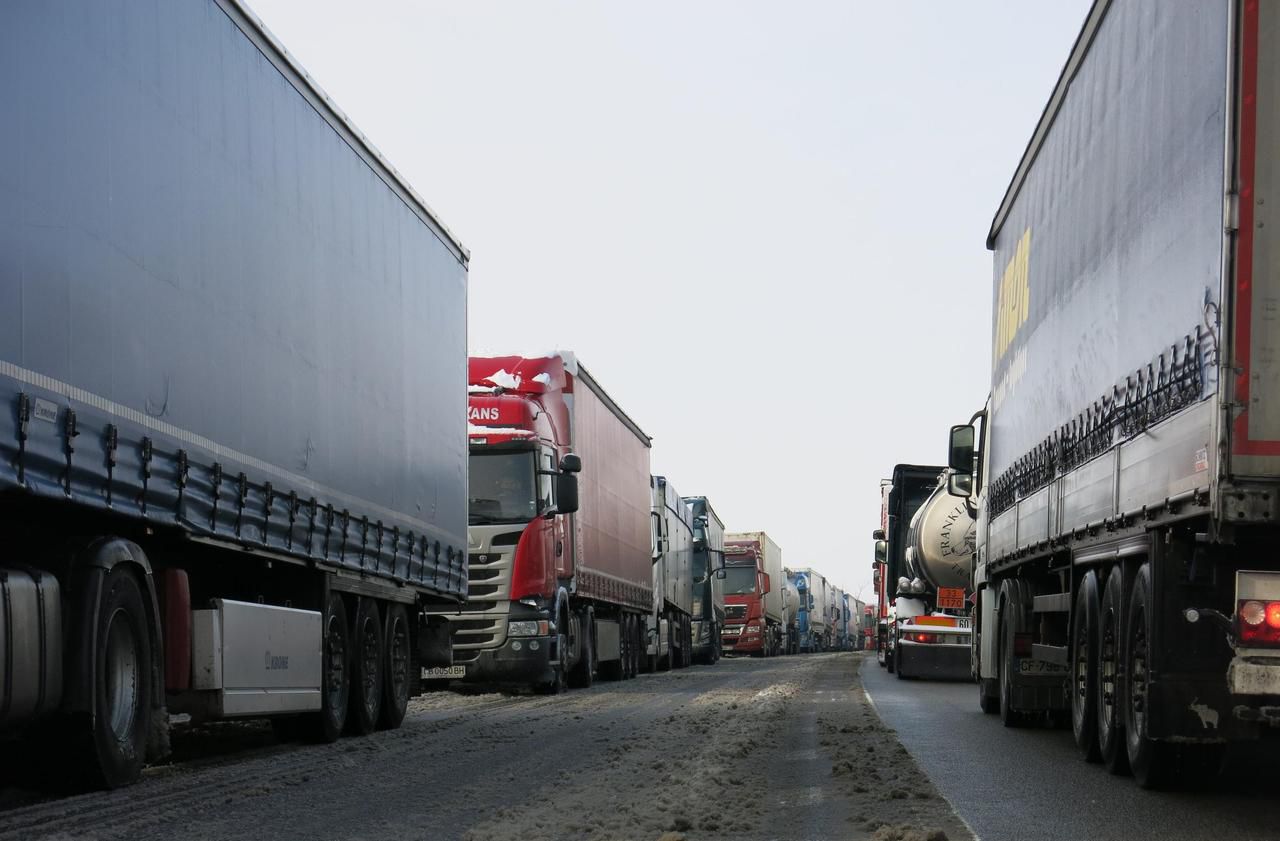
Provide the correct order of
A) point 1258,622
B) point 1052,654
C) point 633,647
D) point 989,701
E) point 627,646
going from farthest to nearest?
point 633,647 → point 627,646 → point 989,701 → point 1052,654 → point 1258,622

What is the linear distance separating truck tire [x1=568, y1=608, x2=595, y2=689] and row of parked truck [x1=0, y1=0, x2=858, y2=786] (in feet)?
20.5

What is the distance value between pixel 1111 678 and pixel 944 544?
17.4 m

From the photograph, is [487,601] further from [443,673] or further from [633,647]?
[633,647]

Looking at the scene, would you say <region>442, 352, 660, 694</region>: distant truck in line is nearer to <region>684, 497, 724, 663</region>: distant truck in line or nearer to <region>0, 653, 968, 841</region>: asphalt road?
<region>0, 653, 968, 841</region>: asphalt road

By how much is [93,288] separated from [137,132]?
106 centimetres

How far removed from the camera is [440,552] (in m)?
17.2

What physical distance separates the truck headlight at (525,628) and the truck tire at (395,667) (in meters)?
5.35

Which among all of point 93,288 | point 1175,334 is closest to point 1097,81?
point 1175,334

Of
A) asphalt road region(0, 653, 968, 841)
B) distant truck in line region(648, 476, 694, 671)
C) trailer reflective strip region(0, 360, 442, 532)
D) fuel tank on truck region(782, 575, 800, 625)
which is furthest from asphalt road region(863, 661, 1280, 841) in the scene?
fuel tank on truck region(782, 575, 800, 625)

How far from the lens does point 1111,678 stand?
10.5 meters

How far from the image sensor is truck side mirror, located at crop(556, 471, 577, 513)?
70.1 ft

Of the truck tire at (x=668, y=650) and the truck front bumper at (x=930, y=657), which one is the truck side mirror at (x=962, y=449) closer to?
the truck front bumper at (x=930, y=657)

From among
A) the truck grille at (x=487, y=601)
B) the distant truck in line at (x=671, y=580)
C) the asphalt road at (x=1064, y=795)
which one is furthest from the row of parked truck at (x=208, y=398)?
the distant truck in line at (x=671, y=580)

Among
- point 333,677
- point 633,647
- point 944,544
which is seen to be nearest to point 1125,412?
point 333,677
